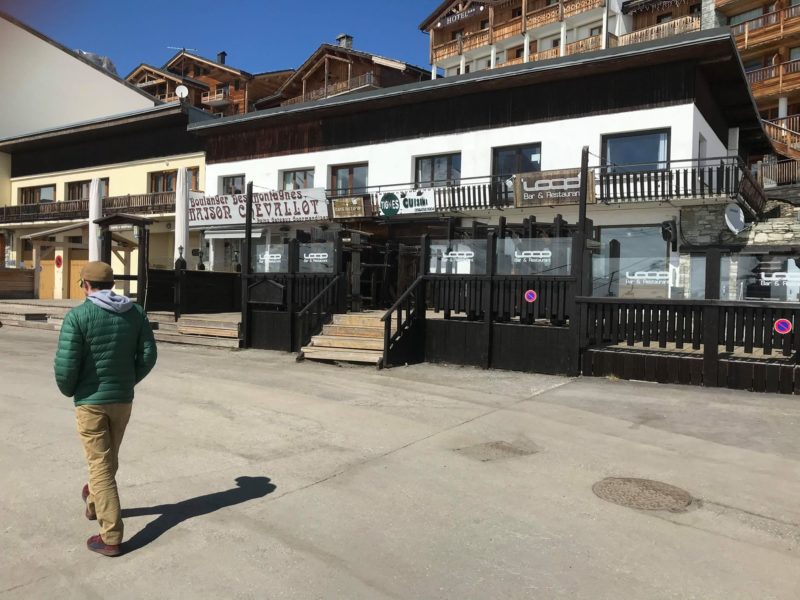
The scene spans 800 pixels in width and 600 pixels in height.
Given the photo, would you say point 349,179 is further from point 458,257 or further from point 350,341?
point 350,341

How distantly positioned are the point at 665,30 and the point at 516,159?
96.9ft

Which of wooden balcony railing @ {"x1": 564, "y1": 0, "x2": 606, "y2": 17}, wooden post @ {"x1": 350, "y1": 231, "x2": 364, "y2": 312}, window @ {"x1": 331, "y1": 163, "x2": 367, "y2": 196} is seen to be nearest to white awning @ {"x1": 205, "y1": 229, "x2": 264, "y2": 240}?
window @ {"x1": 331, "y1": 163, "x2": 367, "y2": 196}

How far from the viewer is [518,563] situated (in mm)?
3617

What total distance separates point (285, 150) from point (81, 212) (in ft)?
45.0

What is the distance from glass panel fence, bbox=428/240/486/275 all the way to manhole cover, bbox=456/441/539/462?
18.8 feet

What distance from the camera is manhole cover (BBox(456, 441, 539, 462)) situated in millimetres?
5797

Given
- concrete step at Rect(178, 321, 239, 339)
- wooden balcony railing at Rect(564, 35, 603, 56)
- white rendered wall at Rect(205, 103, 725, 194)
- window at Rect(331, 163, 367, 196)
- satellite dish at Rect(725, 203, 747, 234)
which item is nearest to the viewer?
concrete step at Rect(178, 321, 239, 339)

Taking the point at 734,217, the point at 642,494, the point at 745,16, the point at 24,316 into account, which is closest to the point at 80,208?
the point at 24,316

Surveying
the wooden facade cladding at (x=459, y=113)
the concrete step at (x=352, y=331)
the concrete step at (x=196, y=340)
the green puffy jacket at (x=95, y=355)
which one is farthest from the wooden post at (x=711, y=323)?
the concrete step at (x=196, y=340)

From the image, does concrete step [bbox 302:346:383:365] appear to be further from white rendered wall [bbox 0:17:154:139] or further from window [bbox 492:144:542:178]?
white rendered wall [bbox 0:17:154:139]

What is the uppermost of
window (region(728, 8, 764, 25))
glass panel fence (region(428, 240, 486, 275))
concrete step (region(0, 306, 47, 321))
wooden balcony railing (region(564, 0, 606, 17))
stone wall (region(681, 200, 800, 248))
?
wooden balcony railing (region(564, 0, 606, 17))

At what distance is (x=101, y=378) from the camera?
3648 mm

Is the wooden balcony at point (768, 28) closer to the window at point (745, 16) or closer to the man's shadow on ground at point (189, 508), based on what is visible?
the window at point (745, 16)

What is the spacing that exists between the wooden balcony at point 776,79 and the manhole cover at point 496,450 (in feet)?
115
